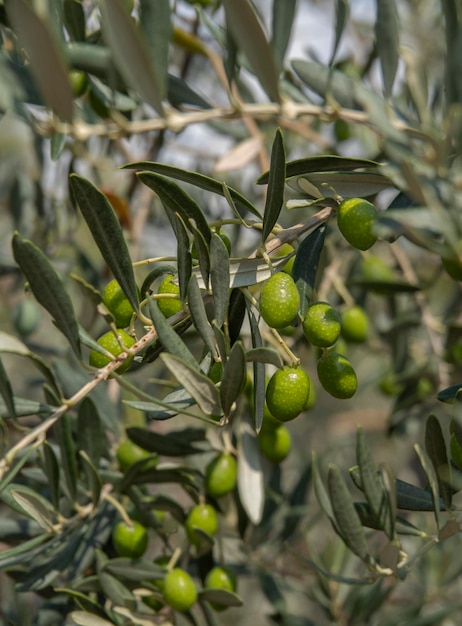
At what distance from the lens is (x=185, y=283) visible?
790 millimetres

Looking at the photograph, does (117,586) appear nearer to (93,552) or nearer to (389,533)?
(93,552)

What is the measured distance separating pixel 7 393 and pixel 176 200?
0.32 meters

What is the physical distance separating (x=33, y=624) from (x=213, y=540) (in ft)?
1.27

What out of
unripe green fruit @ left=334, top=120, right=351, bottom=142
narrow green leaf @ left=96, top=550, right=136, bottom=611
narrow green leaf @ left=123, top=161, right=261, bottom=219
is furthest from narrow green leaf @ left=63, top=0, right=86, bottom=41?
unripe green fruit @ left=334, top=120, right=351, bottom=142

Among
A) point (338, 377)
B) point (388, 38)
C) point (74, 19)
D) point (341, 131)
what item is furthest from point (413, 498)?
point (341, 131)

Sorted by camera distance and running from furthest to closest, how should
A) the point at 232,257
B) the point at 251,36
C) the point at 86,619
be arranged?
the point at 232,257 < the point at 86,619 < the point at 251,36

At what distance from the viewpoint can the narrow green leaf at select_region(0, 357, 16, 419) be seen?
2.84 ft

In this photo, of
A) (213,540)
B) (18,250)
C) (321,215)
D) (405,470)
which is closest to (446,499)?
(321,215)

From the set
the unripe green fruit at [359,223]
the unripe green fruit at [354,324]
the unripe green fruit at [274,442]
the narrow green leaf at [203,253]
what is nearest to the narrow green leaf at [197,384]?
the narrow green leaf at [203,253]

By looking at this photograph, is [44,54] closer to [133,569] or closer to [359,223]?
[359,223]

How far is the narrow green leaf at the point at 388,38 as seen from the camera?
98 cm

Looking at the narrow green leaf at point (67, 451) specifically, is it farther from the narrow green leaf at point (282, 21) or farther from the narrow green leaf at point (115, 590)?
the narrow green leaf at point (282, 21)

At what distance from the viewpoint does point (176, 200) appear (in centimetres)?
79

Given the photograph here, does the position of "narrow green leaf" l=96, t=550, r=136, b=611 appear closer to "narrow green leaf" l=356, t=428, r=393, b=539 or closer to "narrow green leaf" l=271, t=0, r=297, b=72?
"narrow green leaf" l=356, t=428, r=393, b=539
